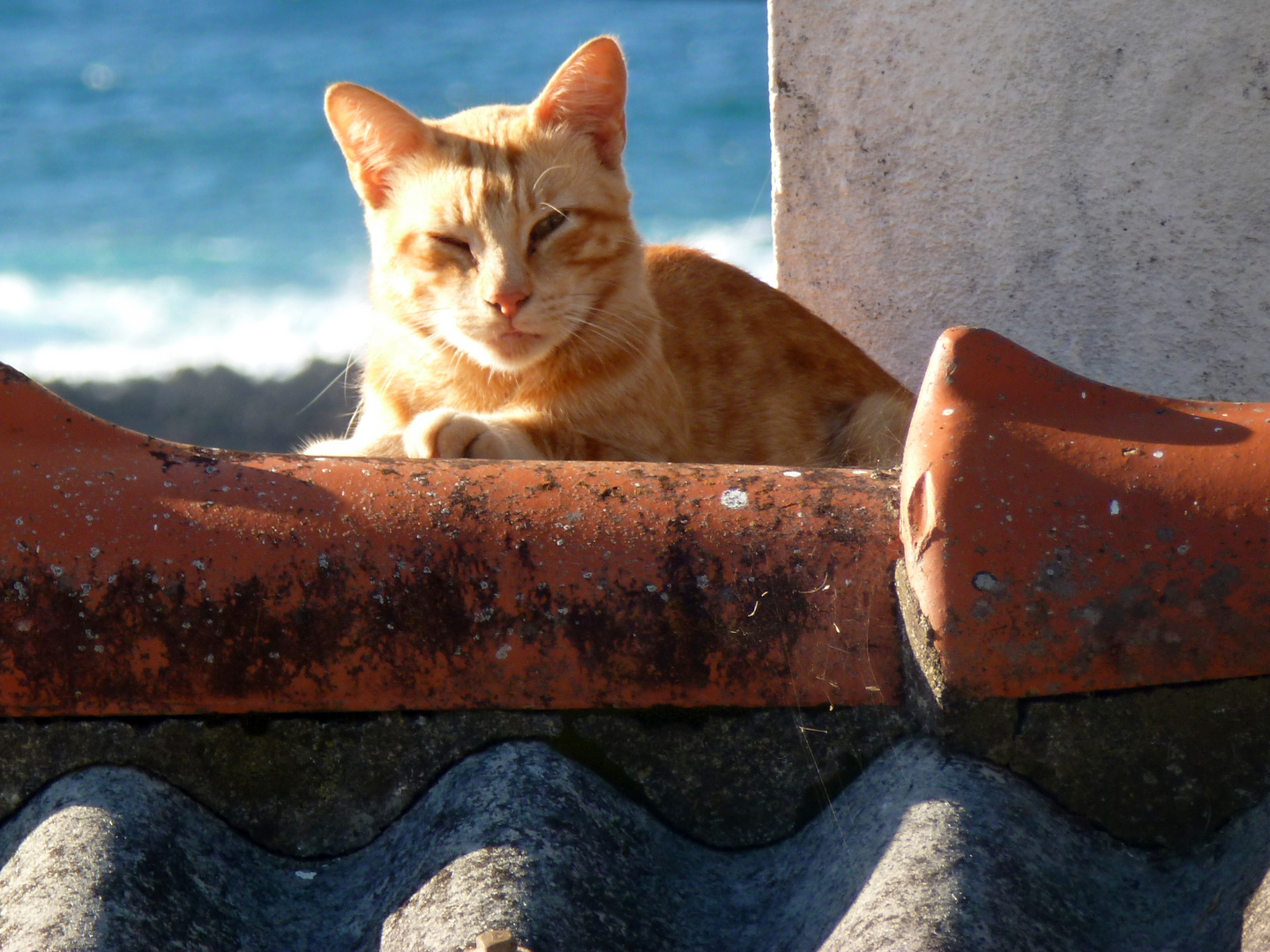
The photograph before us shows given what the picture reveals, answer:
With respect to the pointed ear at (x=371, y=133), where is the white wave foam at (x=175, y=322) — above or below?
below

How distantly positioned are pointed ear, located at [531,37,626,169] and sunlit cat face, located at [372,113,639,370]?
0.03 metres

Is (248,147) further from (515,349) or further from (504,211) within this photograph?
(515,349)

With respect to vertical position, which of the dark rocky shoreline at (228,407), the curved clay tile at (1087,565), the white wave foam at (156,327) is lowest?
the white wave foam at (156,327)

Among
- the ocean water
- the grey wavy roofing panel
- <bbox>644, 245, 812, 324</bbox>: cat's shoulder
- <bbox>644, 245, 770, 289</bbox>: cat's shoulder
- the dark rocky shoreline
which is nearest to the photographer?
the grey wavy roofing panel

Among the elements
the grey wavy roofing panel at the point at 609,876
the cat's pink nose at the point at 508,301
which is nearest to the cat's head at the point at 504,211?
the cat's pink nose at the point at 508,301

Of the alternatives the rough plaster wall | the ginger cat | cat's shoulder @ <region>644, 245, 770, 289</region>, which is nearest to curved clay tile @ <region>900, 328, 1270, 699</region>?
the ginger cat

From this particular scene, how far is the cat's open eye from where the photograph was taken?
8.62ft

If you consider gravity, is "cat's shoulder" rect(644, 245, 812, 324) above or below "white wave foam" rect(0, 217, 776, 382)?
above

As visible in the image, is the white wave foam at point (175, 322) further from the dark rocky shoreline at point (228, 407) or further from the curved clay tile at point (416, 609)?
the curved clay tile at point (416, 609)

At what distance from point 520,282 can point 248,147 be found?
1612cm

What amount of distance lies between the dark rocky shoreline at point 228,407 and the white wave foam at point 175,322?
222 centimetres

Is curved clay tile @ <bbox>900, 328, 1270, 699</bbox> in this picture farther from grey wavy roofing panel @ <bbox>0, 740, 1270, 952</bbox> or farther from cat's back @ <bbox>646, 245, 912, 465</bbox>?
cat's back @ <bbox>646, 245, 912, 465</bbox>

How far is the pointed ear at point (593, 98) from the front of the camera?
2684 millimetres

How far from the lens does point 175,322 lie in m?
15.0
